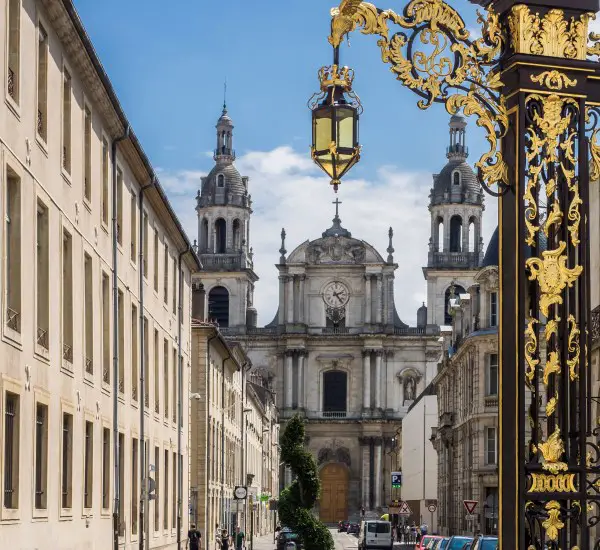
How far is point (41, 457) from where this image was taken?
62.6ft

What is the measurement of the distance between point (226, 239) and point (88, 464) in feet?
272

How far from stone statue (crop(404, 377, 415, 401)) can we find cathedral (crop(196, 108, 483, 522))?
0.25ft

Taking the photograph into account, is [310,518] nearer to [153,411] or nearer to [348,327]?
[153,411]

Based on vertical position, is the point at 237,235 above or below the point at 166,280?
above

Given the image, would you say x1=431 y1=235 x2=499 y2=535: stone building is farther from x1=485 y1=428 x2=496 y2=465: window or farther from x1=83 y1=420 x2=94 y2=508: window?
x1=83 y1=420 x2=94 y2=508: window

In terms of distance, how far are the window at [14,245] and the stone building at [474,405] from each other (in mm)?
35094

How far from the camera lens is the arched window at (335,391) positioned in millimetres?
106125

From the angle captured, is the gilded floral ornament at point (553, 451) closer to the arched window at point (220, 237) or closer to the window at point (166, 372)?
the window at point (166, 372)

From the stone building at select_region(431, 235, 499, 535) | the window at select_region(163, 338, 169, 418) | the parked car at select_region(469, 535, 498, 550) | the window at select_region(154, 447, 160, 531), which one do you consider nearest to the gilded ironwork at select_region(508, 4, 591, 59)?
the parked car at select_region(469, 535, 498, 550)

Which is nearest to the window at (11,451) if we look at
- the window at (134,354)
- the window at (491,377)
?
the window at (134,354)

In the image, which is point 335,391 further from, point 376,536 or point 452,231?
point 376,536

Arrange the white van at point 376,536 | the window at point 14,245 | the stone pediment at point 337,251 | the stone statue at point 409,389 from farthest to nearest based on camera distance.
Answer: the stone statue at point 409,389, the stone pediment at point 337,251, the white van at point 376,536, the window at point 14,245

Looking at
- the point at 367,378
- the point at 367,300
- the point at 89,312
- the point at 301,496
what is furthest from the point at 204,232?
the point at 89,312

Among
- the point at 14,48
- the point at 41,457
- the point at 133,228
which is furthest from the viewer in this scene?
the point at 133,228
